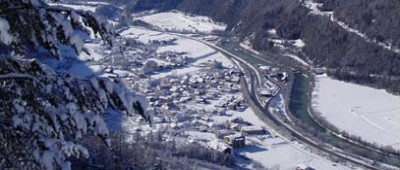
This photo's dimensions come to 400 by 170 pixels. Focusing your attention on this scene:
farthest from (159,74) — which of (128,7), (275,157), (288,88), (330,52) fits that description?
(128,7)

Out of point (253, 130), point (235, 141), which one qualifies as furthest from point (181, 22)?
point (235, 141)

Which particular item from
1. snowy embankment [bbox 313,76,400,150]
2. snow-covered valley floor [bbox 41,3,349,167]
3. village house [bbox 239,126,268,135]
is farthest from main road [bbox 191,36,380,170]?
snowy embankment [bbox 313,76,400,150]

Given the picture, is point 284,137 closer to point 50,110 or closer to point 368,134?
point 368,134

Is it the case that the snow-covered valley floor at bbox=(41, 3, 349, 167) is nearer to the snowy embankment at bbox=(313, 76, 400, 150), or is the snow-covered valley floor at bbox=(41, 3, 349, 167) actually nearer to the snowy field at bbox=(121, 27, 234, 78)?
the snowy field at bbox=(121, 27, 234, 78)

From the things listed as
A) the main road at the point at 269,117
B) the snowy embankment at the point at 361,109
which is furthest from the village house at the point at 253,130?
the snowy embankment at the point at 361,109

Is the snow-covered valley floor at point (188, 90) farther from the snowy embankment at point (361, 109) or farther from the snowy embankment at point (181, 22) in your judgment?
the snowy embankment at point (361, 109)

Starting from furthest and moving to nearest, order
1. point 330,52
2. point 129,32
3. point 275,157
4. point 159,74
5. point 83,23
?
point 129,32 < point 330,52 < point 159,74 < point 275,157 < point 83,23

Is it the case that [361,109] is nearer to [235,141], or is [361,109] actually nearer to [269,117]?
[269,117]
